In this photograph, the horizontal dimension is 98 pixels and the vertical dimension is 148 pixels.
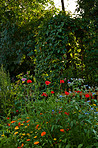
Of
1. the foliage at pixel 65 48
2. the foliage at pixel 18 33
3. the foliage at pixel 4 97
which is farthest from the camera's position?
the foliage at pixel 18 33

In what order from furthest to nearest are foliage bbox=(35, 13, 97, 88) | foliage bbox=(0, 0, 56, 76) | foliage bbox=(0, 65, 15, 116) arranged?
foliage bbox=(0, 0, 56, 76), foliage bbox=(35, 13, 97, 88), foliage bbox=(0, 65, 15, 116)

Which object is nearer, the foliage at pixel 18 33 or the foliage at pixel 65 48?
the foliage at pixel 65 48

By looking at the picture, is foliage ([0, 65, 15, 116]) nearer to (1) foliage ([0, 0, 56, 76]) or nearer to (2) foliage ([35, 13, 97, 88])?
(2) foliage ([35, 13, 97, 88])

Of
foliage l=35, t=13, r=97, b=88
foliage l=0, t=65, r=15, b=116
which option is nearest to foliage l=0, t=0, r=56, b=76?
foliage l=35, t=13, r=97, b=88

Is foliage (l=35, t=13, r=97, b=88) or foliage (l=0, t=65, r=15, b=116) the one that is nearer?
foliage (l=0, t=65, r=15, b=116)

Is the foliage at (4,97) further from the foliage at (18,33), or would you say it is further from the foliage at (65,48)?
the foliage at (18,33)

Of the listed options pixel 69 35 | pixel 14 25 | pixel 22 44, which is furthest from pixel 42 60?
pixel 14 25

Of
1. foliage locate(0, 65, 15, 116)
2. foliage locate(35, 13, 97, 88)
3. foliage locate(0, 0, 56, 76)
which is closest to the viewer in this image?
foliage locate(0, 65, 15, 116)

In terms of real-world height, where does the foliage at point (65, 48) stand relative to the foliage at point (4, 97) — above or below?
above

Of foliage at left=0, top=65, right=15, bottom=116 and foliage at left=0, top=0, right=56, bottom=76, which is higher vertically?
foliage at left=0, top=0, right=56, bottom=76

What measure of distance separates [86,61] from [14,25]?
11.3 feet

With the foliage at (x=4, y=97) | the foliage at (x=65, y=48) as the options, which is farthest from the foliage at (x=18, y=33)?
the foliage at (x=4, y=97)

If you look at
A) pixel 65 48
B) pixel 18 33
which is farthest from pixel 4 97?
pixel 18 33

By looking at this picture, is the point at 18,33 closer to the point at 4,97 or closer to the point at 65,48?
the point at 65,48
